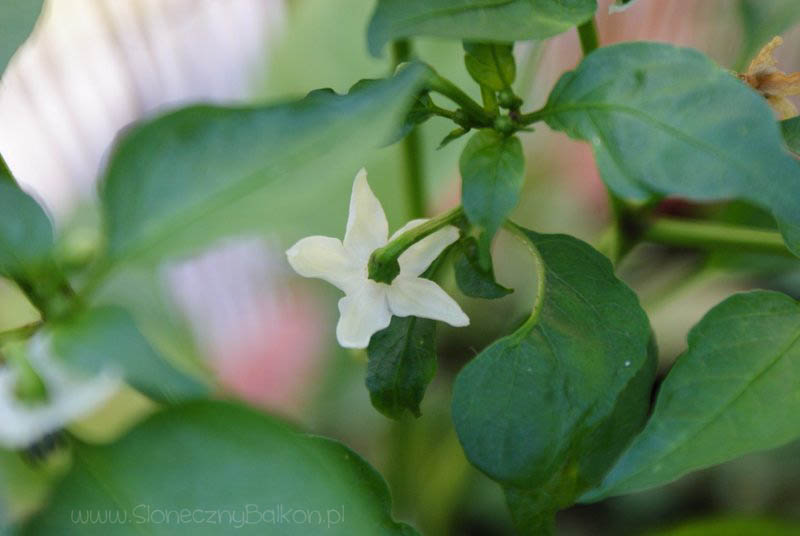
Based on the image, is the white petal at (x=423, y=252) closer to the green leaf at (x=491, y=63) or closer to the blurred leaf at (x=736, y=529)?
the green leaf at (x=491, y=63)

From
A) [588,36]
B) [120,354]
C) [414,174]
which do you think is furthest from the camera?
[414,174]

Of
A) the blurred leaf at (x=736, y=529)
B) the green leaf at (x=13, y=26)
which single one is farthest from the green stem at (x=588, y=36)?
the blurred leaf at (x=736, y=529)

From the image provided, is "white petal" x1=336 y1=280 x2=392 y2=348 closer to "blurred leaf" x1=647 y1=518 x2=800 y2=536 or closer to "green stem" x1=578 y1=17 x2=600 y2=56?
"green stem" x1=578 y1=17 x2=600 y2=56

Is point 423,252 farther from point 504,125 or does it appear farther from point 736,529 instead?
point 736,529

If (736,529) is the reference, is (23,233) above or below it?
above

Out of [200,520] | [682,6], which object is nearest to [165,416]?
[200,520]

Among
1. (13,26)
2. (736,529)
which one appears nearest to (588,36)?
(13,26)
